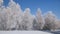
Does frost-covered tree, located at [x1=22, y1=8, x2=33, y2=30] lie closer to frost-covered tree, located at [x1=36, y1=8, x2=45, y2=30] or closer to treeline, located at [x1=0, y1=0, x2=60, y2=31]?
treeline, located at [x1=0, y1=0, x2=60, y2=31]

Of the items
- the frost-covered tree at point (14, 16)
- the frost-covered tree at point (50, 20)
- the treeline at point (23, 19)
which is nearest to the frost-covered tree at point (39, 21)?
the treeline at point (23, 19)

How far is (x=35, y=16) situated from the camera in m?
3.25

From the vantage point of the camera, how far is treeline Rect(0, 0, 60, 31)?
3227 millimetres

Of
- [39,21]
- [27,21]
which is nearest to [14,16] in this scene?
[27,21]

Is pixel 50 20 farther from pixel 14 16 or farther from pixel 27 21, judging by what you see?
pixel 14 16

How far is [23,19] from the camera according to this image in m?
3.24

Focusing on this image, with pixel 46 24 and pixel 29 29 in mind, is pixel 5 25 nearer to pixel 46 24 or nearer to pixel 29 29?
pixel 29 29

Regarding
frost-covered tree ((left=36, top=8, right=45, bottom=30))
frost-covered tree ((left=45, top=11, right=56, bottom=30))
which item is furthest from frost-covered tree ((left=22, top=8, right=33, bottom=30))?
frost-covered tree ((left=45, top=11, right=56, bottom=30))

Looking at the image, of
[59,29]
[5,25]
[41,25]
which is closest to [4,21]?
[5,25]

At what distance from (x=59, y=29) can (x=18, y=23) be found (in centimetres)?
94

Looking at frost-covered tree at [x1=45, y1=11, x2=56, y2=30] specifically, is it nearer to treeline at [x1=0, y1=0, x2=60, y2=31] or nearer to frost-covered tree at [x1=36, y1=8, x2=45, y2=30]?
treeline at [x1=0, y1=0, x2=60, y2=31]

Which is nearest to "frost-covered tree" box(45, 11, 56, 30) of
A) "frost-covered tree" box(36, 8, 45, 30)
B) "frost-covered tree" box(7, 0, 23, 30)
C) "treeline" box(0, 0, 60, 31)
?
"treeline" box(0, 0, 60, 31)

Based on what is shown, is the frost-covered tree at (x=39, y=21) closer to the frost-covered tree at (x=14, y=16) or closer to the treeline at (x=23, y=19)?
the treeline at (x=23, y=19)

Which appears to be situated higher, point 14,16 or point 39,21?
point 14,16
